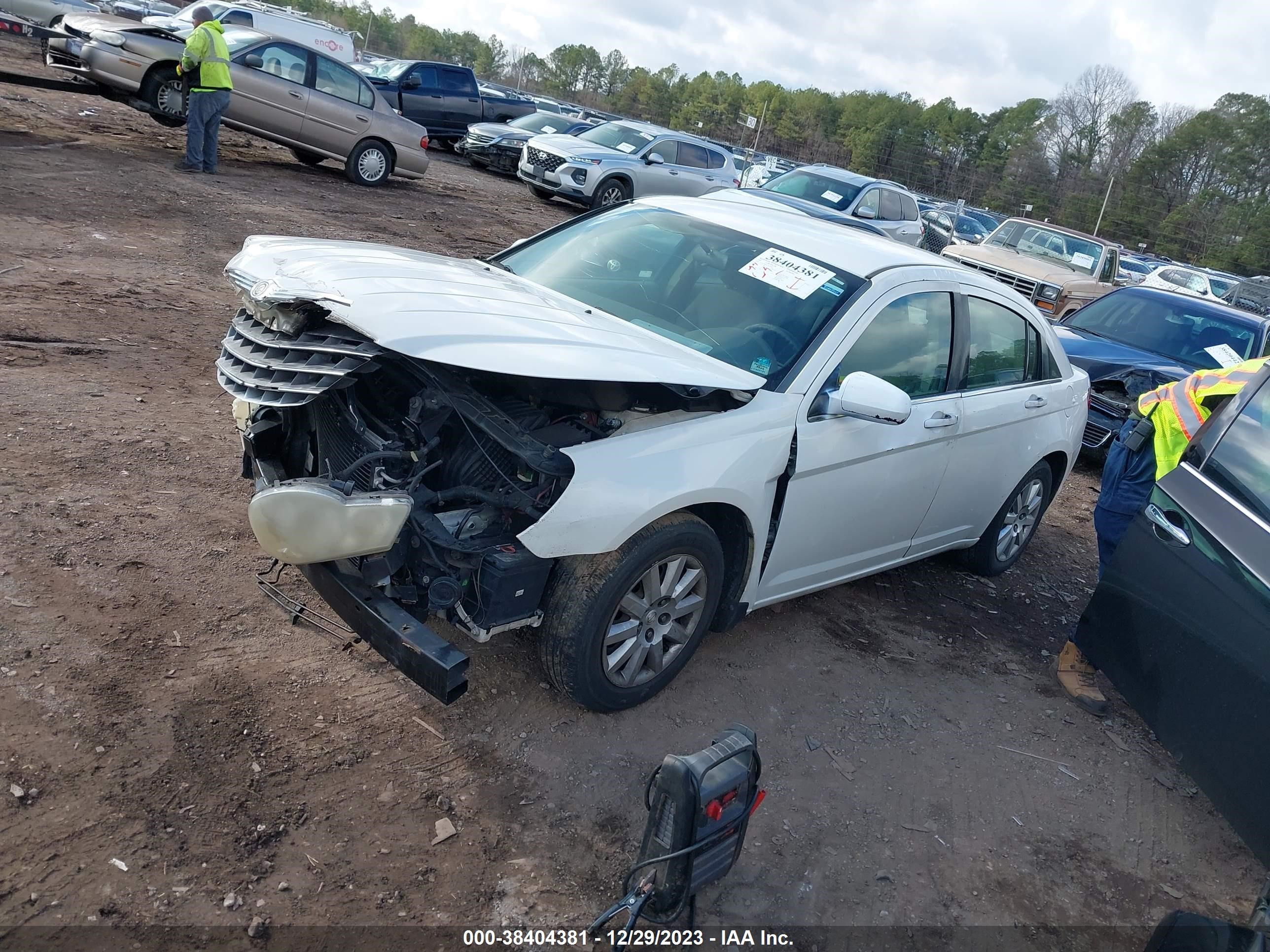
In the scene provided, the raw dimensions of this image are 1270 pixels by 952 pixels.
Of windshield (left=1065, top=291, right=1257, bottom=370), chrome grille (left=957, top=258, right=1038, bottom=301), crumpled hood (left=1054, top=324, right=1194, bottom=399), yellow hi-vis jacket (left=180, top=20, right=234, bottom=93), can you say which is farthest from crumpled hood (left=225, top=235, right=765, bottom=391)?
chrome grille (left=957, top=258, right=1038, bottom=301)

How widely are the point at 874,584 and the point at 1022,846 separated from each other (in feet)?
6.68

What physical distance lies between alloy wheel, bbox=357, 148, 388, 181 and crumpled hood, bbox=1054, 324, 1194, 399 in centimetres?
985

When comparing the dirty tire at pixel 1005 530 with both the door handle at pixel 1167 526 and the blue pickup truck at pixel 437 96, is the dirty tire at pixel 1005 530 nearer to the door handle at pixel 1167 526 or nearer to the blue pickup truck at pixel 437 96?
the door handle at pixel 1167 526

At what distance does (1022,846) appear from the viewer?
11.9 ft

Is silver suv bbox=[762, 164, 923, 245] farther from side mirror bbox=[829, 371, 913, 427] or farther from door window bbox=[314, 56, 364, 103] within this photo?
side mirror bbox=[829, 371, 913, 427]

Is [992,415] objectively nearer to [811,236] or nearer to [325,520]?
[811,236]

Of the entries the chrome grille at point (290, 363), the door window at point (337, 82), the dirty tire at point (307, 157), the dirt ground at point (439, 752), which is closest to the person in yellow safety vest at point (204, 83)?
the door window at point (337, 82)

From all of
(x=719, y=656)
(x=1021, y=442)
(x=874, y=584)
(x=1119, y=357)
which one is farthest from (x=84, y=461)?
(x=1119, y=357)

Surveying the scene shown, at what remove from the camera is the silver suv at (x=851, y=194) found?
1546 cm

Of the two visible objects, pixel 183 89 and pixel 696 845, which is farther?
pixel 183 89

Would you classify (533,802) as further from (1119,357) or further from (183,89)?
(183,89)

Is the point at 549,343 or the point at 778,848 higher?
the point at 549,343

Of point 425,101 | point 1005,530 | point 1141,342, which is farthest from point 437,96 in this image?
point 1005,530

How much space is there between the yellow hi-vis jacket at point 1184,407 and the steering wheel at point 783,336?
1.57 m
